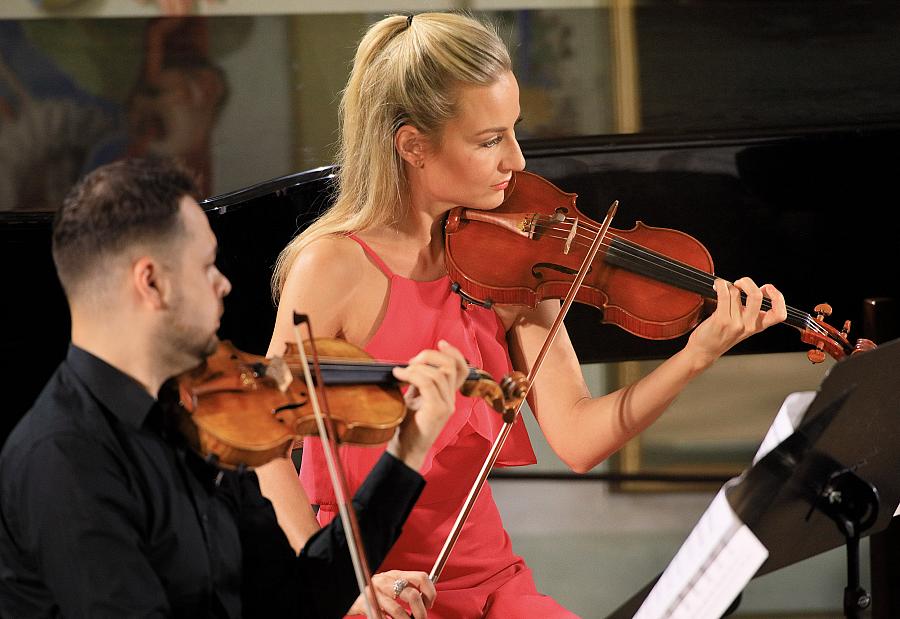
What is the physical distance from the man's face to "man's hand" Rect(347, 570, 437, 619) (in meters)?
0.44

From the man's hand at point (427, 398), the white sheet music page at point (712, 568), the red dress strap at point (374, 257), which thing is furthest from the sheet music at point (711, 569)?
the red dress strap at point (374, 257)

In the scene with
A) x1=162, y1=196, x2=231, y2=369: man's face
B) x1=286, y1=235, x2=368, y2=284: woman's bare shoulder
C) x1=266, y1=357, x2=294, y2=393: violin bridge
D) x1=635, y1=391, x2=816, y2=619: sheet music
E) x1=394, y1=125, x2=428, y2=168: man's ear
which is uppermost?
x1=394, y1=125, x2=428, y2=168: man's ear

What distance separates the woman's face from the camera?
1622 mm

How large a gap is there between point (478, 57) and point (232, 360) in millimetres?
618

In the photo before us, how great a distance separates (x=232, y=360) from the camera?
4.11ft

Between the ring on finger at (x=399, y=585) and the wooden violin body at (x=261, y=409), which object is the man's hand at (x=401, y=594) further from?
the wooden violin body at (x=261, y=409)

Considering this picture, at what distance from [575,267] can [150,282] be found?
31.8 inches

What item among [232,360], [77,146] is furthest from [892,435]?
[77,146]

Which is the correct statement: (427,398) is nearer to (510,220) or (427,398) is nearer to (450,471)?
(450,471)

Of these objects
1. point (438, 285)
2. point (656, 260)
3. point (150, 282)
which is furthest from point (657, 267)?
point (150, 282)

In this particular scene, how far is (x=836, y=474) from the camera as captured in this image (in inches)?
52.9

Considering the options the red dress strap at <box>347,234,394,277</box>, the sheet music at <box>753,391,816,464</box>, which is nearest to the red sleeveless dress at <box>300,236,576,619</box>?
the red dress strap at <box>347,234,394,277</box>

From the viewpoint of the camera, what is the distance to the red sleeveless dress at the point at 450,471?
5.41 ft

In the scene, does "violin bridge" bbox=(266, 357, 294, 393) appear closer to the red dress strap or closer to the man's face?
the man's face
